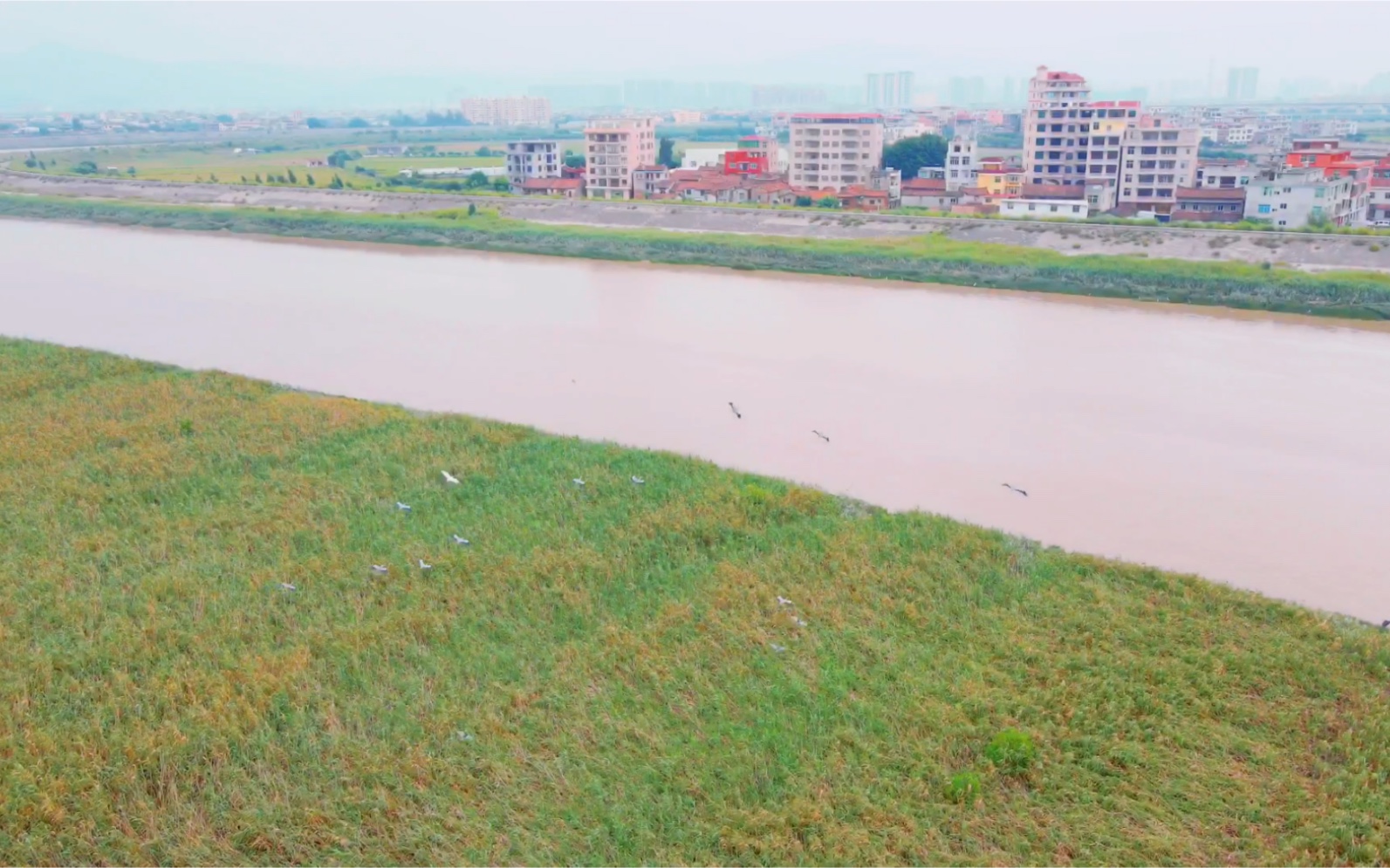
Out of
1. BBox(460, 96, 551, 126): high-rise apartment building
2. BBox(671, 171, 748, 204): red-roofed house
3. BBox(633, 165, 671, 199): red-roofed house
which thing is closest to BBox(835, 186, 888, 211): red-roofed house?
BBox(671, 171, 748, 204): red-roofed house

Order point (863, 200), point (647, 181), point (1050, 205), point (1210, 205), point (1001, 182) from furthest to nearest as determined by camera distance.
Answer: point (647, 181) < point (1001, 182) < point (863, 200) < point (1210, 205) < point (1050, 205)

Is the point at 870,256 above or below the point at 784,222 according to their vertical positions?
below

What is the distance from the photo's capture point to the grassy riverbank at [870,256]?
412 inches

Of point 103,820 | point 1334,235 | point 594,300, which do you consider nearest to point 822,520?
point 103,820

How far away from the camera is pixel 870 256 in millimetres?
12617

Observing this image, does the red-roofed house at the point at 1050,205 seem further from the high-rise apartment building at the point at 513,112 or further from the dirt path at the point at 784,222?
the high-rise apartment building at the point at 513,112

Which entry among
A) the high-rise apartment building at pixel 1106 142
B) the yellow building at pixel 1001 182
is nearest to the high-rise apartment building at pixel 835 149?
the yellow building at pixel 1001 182

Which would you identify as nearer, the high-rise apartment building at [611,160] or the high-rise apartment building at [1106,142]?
the high-rise apartment building at [1106,142]

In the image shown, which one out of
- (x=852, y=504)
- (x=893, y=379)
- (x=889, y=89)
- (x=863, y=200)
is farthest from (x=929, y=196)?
(x=889, y=89)

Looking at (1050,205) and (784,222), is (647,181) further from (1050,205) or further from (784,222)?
(1050,205)

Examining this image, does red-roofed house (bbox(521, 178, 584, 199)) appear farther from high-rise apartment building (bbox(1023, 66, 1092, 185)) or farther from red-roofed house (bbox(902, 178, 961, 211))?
high-rise apartment building (bbox(1023, 66, 1092, 185))

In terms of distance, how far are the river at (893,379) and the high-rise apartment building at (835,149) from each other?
8.41 m

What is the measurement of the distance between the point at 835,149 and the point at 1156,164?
5694 millimetres

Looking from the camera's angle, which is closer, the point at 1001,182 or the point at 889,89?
the point at 1001,182
